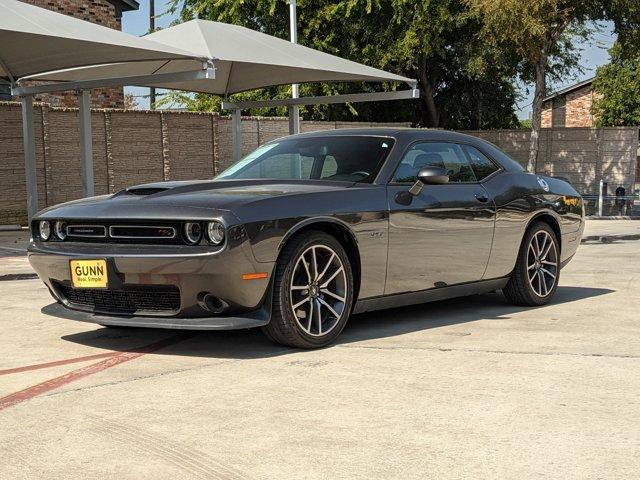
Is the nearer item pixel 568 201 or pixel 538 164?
pixel 568 201

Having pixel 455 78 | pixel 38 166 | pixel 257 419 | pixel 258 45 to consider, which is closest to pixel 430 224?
pixel 257 419

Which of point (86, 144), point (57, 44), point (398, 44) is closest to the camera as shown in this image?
point (57, 44)

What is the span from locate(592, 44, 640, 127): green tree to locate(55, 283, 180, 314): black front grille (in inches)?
1881

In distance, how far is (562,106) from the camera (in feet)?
204

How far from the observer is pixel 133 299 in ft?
19.0

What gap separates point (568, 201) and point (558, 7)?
17026 millimetres

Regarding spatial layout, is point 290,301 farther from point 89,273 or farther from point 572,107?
point 572,107

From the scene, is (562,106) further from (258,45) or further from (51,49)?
(51,49)

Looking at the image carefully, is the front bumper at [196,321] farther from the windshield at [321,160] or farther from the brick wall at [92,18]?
the brick wall at [92,18]

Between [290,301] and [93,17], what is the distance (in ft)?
65.5

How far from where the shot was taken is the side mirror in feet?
21.9

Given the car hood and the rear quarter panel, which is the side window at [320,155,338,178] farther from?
the rear quarter panel

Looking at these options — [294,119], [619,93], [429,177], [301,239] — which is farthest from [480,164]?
[619,93]

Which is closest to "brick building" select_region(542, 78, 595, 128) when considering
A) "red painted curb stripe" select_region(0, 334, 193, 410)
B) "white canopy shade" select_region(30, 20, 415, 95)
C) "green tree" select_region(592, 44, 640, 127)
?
"green tree" select_region(592, 44, 640, 127)
